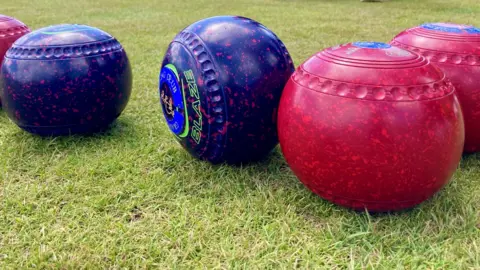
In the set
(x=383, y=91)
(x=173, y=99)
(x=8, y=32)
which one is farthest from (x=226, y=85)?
(x=8, y=32)

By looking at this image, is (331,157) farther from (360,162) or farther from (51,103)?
(51,103)

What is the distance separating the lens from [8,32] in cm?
397

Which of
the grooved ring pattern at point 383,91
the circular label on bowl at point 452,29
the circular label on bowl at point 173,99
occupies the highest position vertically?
the circular label on bowl at point 452,29

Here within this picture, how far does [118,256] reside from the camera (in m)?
2.28

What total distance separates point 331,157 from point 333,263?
20.4 inches

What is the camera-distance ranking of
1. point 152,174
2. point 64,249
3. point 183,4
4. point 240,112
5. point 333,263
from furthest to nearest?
point 183,4 < point 152,174 < point 240,112 < point 64,249 < point 333,263

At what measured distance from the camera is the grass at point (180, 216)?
2.24 m

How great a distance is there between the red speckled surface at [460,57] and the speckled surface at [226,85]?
895 millimetres

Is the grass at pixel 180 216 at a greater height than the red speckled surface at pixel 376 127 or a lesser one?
lesser

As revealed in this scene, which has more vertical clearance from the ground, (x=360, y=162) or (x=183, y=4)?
(x=360, y=162)

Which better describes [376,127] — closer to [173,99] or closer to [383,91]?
[383,91]

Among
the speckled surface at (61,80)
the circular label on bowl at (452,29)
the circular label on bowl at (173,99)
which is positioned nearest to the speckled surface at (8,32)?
the speckled surface at (61,80)

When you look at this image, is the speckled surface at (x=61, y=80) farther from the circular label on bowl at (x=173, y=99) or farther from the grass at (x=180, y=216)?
the circular label on bowl at (x=173, y=99)

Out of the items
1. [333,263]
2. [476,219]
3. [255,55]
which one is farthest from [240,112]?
[476,219]
